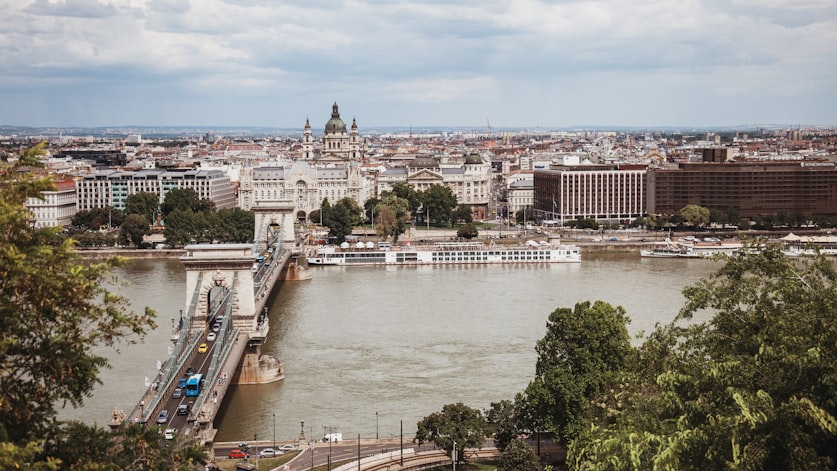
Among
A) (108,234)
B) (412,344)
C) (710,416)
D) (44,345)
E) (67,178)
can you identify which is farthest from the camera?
(67,178)

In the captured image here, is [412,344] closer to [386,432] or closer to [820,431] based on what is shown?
[386,432]

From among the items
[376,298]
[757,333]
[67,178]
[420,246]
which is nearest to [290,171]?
[67,178]

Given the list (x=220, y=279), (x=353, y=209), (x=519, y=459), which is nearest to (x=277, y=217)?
(x=353, y=209)

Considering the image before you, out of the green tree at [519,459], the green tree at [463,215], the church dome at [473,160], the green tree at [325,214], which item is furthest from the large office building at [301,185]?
the green tree at [519,459]

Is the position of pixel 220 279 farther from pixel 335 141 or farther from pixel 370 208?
pixel 335 141

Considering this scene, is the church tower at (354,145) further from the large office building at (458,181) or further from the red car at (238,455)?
the red car at (238,455)

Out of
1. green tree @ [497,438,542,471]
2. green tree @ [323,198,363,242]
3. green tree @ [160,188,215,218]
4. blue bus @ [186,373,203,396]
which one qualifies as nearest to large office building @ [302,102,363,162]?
green tree @ [160,188,215,218]
